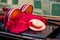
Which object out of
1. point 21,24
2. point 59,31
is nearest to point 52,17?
point 59,31

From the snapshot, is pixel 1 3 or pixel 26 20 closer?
pixel 26 20

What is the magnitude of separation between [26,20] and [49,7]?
27 cm

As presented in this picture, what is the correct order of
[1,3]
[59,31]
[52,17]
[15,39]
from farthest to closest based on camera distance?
1. [1,3]
2. [52,17]
3. [59,31]
4. [15,39]

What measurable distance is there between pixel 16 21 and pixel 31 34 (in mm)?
109

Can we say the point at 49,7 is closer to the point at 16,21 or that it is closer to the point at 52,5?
the point at 52,5

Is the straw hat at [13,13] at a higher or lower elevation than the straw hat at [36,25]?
higher

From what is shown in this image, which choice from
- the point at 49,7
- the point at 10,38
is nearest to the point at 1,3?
the point at 49,7

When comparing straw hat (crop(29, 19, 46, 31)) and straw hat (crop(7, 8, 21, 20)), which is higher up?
straw hat (crop(7, 8, 21, 20))

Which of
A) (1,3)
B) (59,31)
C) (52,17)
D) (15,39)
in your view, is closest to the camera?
(15,39)

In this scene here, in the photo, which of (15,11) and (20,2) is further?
(20,2)

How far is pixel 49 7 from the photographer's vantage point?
3.07ft

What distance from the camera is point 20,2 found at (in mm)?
988

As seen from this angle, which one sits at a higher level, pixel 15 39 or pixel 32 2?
pixel 32 2

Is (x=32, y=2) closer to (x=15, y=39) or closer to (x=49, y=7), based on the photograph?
(x=49, y=7)
